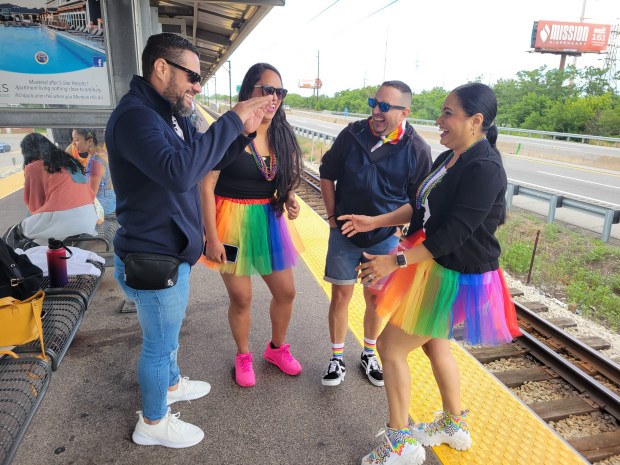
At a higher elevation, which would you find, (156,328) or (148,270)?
(148,270)

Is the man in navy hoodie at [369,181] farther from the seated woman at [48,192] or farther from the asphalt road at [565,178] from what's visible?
the asphalt road at [565,178]

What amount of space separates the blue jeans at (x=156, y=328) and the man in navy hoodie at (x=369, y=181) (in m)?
1.16

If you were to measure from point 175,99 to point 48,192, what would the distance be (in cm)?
275

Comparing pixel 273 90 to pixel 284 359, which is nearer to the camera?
pixel 273 90

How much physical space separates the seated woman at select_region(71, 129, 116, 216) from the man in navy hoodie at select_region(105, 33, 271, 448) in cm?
226

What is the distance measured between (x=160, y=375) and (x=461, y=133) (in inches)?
79.3

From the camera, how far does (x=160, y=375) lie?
92.9 inches

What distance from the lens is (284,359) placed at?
3281mm

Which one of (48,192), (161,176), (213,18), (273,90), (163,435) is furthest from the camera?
(213,18)

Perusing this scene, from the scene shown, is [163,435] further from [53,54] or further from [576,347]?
[576,347]

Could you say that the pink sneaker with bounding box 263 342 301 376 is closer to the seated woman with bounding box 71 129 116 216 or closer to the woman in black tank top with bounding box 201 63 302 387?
the woman in black tank top with bounding box 201 63 302 387

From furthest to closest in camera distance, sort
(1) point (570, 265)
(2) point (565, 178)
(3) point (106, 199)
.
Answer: (2) point (565, 178) → (1) point (570, 265) → (3) point (106, 199)

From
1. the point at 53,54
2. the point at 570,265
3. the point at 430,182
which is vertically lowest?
the point at 570,265

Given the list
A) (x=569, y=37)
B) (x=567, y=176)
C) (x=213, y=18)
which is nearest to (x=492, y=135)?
(x=213, y=18)
